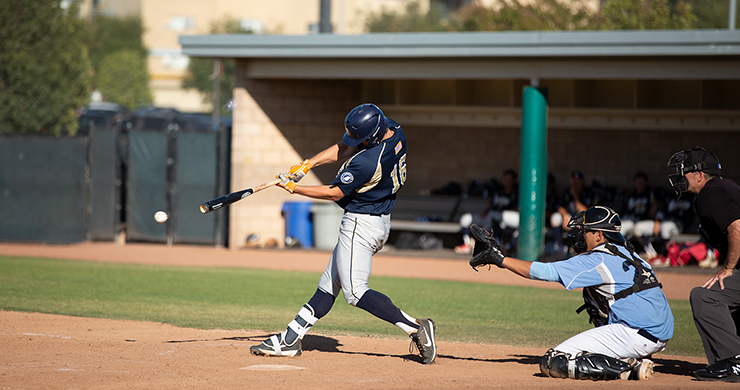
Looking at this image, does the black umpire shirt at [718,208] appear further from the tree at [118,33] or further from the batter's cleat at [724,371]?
the tree at [118,33]

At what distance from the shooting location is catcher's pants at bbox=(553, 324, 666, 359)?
459cm

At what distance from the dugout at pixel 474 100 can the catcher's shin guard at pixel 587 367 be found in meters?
7.19

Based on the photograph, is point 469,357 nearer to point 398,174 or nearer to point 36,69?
point 398,174

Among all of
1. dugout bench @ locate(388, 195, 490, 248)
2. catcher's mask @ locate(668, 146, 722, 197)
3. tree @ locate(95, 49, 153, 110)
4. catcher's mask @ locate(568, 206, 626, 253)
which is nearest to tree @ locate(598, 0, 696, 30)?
dugout bench @ locate(388, 195, 490, 248)

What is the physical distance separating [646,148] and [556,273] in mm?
10268

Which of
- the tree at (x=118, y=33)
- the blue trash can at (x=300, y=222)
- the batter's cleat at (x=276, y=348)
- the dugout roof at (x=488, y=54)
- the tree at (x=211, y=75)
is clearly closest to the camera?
the batter's cleat at (x=276, y=348)

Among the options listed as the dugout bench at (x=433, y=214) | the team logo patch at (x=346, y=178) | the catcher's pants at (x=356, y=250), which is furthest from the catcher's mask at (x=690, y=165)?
the dugout bench at (x=433, y=214)

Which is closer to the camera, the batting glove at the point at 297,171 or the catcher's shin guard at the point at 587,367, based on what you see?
the catcher's shin guard at the point at 587,367

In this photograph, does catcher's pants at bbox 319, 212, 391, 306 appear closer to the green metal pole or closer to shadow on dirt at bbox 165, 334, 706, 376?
shadow on dirt at bbox 165, 334, 706, 376

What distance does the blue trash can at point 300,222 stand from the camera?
13602 mm

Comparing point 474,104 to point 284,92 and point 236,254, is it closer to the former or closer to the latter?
point 284,92

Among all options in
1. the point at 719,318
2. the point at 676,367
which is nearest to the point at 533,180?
the point at 676,367

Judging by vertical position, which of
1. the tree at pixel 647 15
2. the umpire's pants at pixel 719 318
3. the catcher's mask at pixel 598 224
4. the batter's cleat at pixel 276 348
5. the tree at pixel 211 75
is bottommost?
the batter's cleat at pixel 276 348

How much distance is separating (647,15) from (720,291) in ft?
61.3
